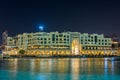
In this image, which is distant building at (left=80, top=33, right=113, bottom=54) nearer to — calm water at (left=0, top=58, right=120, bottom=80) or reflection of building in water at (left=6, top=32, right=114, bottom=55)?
reflection of building in water at (left=6, top=32, right=114, bottom=55)

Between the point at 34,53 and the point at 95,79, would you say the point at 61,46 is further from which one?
the point at 95,79

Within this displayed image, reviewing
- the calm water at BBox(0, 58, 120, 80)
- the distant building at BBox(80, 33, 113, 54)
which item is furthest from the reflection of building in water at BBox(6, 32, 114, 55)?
the calm water at BBox(0, 58, 120, 80)

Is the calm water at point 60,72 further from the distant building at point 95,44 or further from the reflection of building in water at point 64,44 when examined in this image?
the distant building at point 95,44

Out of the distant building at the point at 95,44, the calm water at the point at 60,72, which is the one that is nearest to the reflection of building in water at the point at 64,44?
the distant building at the point at 95,44

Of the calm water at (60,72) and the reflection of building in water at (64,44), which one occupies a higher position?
the reflection of building in water at (64,44)

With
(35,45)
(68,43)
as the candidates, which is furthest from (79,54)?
(35,45)

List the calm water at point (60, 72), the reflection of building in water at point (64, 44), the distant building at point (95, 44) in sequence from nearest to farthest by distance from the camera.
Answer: the calm water at point (60, 72), the reflection of building in water at point (64, 44), the distant building at point (95, 44)

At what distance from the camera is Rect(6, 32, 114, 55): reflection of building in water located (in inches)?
6742

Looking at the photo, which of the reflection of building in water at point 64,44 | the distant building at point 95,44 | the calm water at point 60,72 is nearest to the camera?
the calm water at point 60,72

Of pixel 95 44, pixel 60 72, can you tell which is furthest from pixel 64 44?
pixel 60 72

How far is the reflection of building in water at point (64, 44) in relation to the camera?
17125cm

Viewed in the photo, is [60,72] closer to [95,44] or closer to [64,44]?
[64,44]

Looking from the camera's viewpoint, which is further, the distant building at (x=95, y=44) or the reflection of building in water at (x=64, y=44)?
the distant building at (x=95, y=44)

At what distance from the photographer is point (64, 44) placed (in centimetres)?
17662
